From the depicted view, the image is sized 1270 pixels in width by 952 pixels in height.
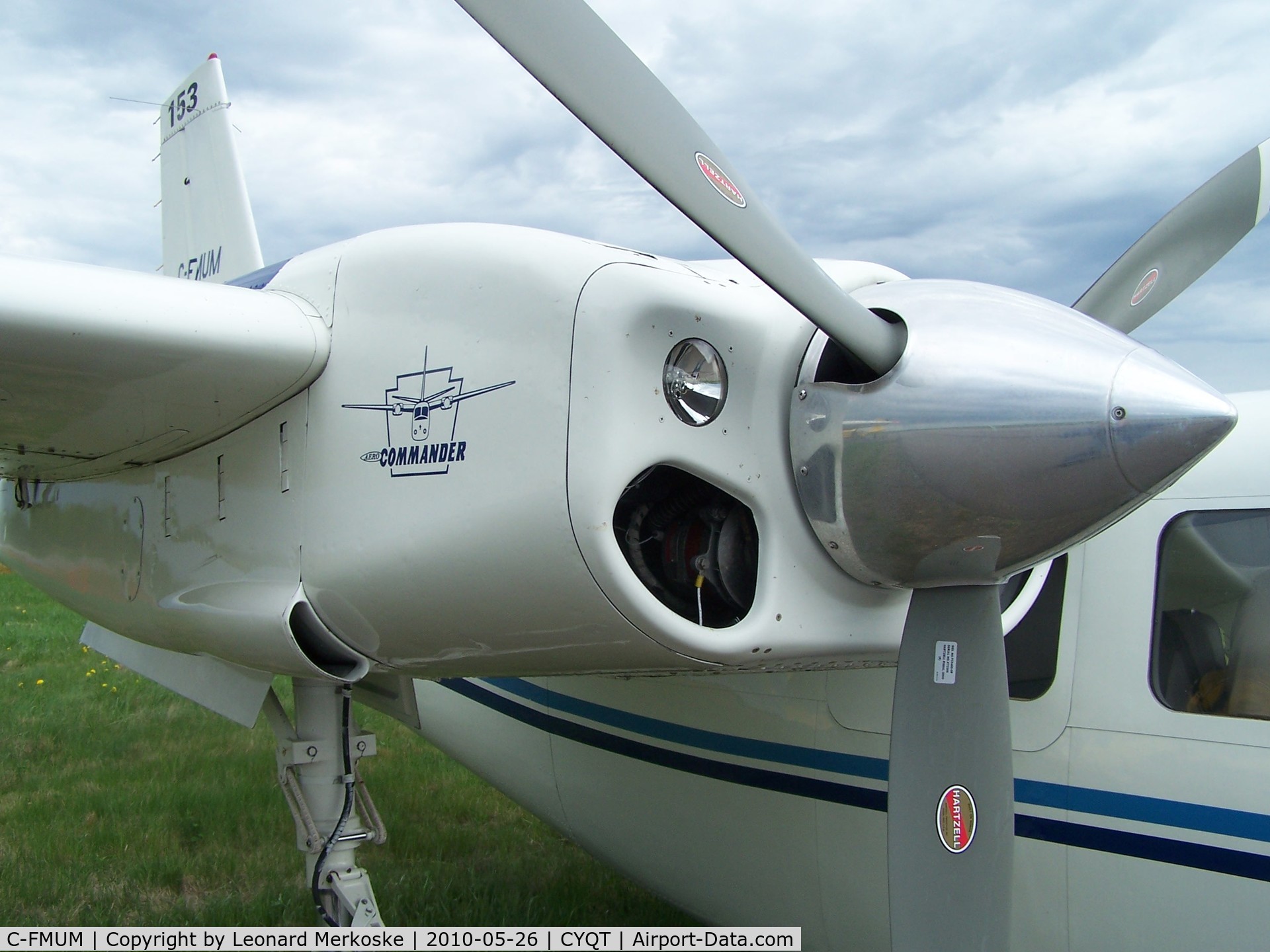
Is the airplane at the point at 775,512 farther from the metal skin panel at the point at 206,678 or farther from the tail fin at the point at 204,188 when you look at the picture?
the tail fin at the point at 204,188

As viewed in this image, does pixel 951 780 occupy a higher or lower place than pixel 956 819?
higher

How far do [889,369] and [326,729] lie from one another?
9.82 ft

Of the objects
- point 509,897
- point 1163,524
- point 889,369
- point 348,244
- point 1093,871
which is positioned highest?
point 348,244

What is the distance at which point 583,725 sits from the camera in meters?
4.86

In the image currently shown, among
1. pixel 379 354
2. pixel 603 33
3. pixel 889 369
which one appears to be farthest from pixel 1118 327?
pixel 379 354

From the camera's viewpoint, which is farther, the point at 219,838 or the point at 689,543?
the point at 219,838

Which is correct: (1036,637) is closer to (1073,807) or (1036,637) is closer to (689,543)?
(1073,807)

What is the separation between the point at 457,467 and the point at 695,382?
673 mm

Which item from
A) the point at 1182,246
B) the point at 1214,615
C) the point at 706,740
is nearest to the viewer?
the point at 1214,615

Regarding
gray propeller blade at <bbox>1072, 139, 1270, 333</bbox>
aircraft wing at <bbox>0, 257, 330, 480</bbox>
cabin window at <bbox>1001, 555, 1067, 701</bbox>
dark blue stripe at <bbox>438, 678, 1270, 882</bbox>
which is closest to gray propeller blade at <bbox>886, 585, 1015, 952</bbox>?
dark blue stripe at <bbox>438, 678, 1270, 882</bbox>

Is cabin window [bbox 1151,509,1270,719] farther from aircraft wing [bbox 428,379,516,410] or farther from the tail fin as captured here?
the tail fin

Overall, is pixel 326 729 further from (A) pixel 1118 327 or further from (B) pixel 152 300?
(A) pixel 1118 327

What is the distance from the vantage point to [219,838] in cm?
720

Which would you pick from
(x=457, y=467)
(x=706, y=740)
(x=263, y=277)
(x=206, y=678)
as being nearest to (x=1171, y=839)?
(x=706, y=740)
